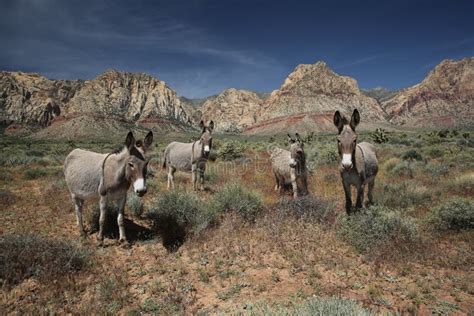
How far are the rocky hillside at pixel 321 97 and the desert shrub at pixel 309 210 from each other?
4761 inches

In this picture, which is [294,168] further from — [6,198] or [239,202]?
[6,198]

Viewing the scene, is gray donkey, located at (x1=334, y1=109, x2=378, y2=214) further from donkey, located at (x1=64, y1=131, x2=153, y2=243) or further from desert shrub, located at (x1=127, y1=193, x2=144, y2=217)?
desert shrub, located at (x1=127, y1=193, x2=144, y2=217)

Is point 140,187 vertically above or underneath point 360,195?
above

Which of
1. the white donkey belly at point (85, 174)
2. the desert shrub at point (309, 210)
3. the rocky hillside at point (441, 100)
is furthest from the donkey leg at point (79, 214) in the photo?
the rocky hillside at point (441, 100)

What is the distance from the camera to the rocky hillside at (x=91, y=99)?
13809 cm

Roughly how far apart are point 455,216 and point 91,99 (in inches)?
6333

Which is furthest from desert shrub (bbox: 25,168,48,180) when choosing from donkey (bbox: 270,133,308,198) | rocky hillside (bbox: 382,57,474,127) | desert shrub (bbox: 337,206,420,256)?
rocky hillside (bbox: 382,57,474,127)

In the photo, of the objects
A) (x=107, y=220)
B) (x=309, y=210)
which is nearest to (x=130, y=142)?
(x=107, y=220)

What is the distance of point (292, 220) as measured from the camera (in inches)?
263

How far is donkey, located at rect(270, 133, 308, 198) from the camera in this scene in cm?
901

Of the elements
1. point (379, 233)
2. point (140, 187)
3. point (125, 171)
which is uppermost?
point (125, 171)

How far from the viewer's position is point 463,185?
975 cm

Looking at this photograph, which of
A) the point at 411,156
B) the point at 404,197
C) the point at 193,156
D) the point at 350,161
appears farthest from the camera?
the point at 411,156

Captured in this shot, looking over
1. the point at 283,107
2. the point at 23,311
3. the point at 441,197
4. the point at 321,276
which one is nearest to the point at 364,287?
the point at 321,276
